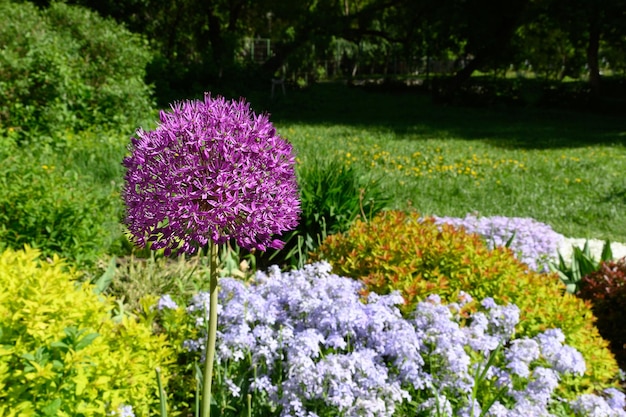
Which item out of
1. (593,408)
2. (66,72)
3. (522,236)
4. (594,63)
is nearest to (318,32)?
(594,63)

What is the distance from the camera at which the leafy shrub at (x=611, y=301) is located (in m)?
3.99

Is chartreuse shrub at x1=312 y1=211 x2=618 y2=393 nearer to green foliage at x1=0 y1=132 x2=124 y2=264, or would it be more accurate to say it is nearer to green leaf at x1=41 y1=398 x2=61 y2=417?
green leaf at x1=41 y1=398 x2=61 y2=417

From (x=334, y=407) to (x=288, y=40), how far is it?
23854 mm

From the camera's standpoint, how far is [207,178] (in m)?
1.38

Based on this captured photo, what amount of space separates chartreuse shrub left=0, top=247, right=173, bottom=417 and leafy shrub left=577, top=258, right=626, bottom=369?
3091mm

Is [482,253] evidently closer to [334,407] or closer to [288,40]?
[334,407]

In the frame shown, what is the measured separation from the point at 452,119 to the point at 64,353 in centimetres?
1732

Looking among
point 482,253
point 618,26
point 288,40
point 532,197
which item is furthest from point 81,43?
point 618,26

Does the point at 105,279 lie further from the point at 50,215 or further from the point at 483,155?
the point at 483,155

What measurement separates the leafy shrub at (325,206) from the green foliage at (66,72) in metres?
4.85

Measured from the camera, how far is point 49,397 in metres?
2.06

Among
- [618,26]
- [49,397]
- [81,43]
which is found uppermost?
[618,26]

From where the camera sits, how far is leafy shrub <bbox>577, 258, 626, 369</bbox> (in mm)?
→ 3986

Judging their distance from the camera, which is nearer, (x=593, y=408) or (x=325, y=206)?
(x=593, y=408)
